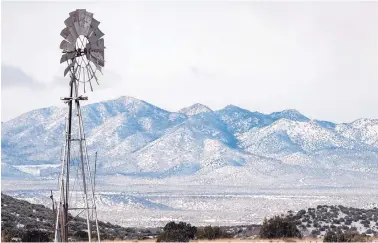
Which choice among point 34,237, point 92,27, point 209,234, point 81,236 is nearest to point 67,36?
point 92,27

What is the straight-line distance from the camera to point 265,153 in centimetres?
19338

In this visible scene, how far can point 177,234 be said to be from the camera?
3203cm

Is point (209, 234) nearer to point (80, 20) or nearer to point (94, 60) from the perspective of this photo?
point (94, 60)

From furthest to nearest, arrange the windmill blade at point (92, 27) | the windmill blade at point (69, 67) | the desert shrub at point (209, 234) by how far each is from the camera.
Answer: the desert shrub at point (209, 234) < the windmill blade at point (92, 27) < the windmill blade at point (69, 67)

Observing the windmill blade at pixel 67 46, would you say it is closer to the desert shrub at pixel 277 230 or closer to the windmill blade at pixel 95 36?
the windmill blade at pixel 95 36

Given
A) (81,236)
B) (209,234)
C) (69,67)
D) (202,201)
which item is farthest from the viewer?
(202,201)

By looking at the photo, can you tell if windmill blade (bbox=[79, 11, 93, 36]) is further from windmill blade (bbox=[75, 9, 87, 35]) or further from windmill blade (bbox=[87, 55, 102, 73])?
windmill blade (bbox=[87, 55, 102, 73])

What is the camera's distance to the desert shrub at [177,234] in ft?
101

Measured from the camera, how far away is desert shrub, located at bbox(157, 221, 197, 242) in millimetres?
30781

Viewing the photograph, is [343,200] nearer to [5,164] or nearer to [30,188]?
[30,188]

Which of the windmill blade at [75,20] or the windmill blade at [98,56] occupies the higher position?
the windmill blade at [75,20]

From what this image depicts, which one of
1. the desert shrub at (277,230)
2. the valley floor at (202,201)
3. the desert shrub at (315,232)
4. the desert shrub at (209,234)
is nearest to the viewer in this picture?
the desert shrub at (209,234)

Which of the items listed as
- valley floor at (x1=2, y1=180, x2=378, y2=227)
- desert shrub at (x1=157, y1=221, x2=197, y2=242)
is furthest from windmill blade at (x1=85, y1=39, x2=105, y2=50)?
valley floor at (x1=2, y1=180, x2=378, y2=227)

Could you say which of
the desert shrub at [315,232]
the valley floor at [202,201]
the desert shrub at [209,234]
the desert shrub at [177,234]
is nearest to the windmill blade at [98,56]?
the desert shrub at [177,234]
